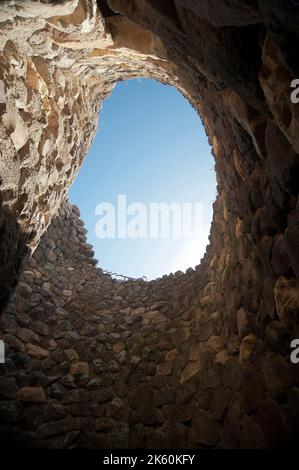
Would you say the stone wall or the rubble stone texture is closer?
the rubble stone texture

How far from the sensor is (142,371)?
390 cm

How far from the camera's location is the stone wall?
2.31 metres

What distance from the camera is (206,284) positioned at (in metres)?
4.10

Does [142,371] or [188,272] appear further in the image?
[188,272]

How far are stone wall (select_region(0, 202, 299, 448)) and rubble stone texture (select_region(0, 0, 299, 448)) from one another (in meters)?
0.02

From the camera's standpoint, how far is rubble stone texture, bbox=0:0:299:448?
5.16ft

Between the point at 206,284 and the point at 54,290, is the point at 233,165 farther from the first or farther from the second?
the point at 54,290

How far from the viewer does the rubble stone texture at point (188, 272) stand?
1.57 meters

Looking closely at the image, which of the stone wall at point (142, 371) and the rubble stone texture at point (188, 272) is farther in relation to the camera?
the stone wall at point (142, 371)

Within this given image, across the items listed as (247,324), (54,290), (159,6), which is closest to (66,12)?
(159,6)

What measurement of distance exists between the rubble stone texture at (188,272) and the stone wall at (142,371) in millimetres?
17

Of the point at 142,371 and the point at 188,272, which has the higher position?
the point at 188,272

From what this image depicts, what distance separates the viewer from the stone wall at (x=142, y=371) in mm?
2314

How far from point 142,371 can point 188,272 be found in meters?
1.74
